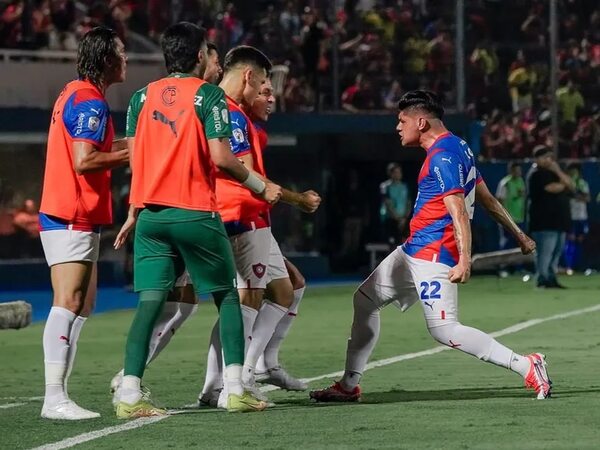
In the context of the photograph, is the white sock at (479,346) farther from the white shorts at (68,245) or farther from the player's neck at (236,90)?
the white shorts at (68,245)

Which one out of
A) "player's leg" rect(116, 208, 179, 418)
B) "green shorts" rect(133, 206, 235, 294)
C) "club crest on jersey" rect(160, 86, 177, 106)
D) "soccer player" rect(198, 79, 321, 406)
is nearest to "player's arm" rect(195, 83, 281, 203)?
"club crest on jersey" rect(160, 86, 177, 106)

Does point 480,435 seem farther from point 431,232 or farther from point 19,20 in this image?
point 19,20

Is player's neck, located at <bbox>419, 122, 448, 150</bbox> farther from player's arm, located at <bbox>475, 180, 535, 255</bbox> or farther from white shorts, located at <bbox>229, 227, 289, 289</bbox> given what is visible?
white shorts, located at <bbox>229, 227, 289, 289</bbox>

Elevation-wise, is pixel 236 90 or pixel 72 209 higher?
pixel 236 90

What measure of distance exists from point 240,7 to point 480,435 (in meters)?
21.6

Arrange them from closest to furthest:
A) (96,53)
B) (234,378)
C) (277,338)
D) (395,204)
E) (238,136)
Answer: (234,378)
(96,53)
(238,136)
(277,338)
(395,204)

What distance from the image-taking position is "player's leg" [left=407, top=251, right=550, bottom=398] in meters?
8.34

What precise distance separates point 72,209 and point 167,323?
1007 millimetres

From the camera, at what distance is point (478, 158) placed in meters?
27.9

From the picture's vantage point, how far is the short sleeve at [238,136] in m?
8.06

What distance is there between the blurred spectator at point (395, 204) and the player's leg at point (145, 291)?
17889 millimetres

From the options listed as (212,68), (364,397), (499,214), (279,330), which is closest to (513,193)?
(279,330)

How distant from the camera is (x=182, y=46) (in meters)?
7.54

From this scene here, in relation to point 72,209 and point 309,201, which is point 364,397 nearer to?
point 309,201
